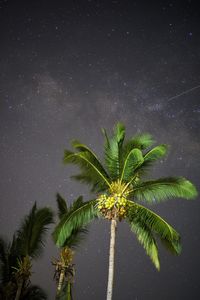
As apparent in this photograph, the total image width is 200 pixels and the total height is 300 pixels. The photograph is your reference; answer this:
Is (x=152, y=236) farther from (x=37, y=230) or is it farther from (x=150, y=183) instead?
(x=37, y=230)

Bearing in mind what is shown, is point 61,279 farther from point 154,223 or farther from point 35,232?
point 154,223

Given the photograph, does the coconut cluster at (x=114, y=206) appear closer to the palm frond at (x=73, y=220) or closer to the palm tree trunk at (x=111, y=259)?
the palm tree trunk at (x=111, y=259)

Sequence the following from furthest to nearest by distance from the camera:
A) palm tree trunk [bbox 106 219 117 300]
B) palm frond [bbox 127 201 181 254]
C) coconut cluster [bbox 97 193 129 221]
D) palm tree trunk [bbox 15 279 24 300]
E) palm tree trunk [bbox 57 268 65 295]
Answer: palm tree trunk [bbox 15 279 24 300], palm tree trunk [bbox 57 268 65 295], coconut cluster [bbox 97 193 129 221], palm tree trunk [bbox 106 219 117 300], palm frond [bbox 127 201 181 254]

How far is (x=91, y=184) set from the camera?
16.5 metres

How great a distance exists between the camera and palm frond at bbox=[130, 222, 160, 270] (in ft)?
47.9

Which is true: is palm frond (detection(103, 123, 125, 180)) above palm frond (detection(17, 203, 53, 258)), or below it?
above

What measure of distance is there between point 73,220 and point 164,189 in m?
4.23

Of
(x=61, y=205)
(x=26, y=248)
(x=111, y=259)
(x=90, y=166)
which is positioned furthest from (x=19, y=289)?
(x=90, y=166)

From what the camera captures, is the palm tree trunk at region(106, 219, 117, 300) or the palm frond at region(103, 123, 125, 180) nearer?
the palm tree trunk at region(106, 219, 117, 300)

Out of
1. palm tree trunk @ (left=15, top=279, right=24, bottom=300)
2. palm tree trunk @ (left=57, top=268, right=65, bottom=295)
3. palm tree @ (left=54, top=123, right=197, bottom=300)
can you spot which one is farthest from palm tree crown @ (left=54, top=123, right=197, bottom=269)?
palm tree trunk @ (left=15, top=279, right=24, bottom=300)

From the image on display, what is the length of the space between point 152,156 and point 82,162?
3224mm

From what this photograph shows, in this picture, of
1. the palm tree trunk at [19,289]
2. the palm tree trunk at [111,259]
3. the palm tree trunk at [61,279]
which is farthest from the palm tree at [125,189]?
the palm tree trunk at [19,289]

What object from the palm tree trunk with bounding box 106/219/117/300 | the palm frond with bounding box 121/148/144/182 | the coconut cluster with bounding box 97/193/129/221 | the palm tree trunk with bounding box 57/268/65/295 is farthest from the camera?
the palm tree trunk with bounding box 57/268/65/295

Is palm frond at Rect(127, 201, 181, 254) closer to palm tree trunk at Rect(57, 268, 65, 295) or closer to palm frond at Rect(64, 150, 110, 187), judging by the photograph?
palm frond at Rect(64, 150, 110, 187)
